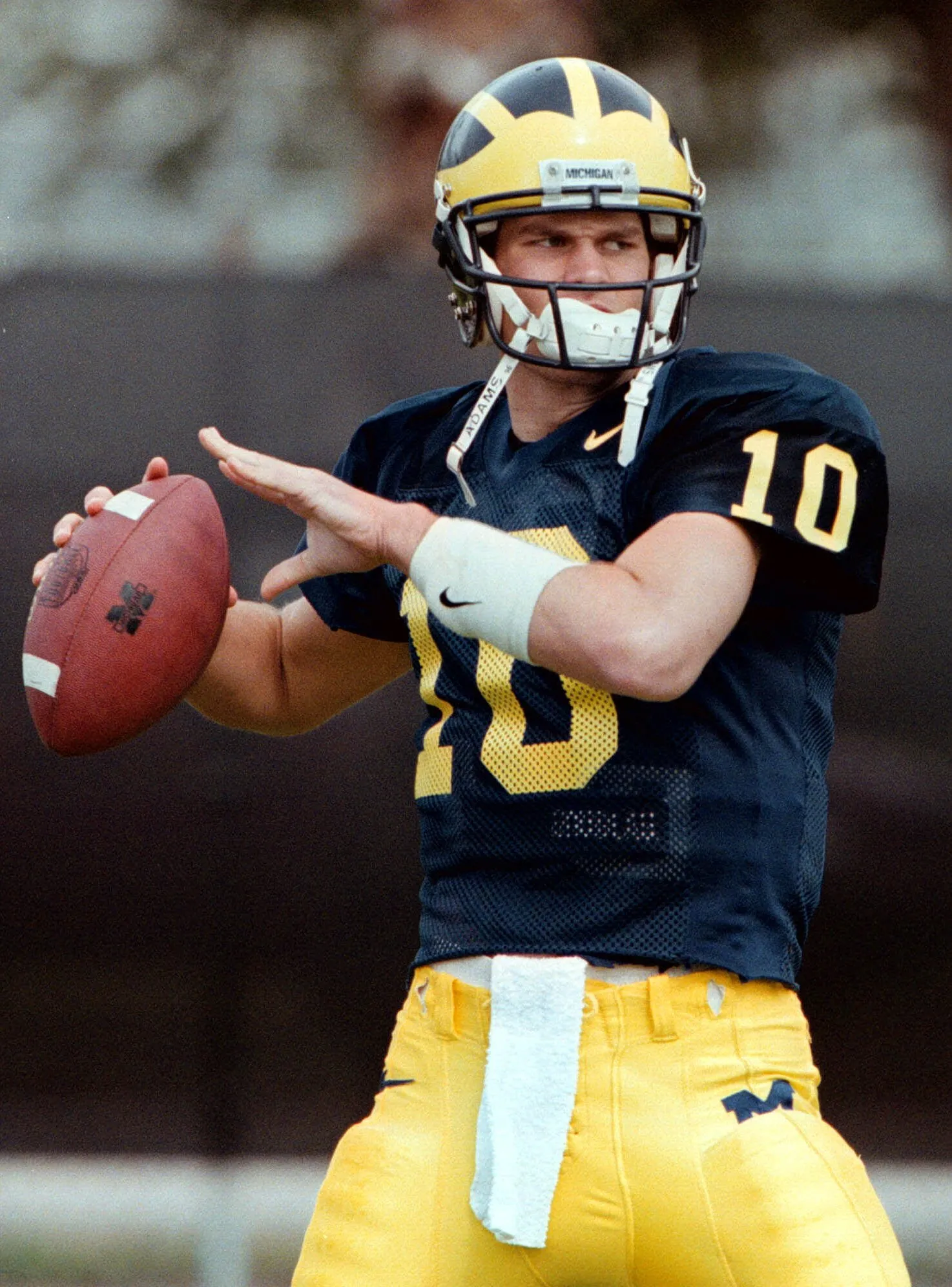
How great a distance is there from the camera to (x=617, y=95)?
2020 mm

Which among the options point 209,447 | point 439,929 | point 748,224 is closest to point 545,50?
point 748,224

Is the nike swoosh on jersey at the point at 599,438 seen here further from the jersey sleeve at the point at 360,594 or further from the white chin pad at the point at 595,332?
the jersey sleeve at the point at 360,594

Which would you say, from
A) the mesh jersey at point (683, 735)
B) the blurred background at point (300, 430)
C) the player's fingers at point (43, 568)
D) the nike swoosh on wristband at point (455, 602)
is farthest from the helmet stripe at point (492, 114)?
the blurred background at point (300, 430)

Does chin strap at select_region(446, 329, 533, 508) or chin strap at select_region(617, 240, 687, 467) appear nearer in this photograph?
chin strap at select_region(617, 240, 687, 467)

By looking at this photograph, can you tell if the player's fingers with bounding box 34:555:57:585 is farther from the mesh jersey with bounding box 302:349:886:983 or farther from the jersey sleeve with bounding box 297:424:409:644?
the mesh jersey with bounding box 302:349:886:983

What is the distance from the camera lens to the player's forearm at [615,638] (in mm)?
1660

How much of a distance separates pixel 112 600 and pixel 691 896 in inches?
27.2

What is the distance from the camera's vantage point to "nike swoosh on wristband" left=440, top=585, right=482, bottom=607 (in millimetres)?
1730

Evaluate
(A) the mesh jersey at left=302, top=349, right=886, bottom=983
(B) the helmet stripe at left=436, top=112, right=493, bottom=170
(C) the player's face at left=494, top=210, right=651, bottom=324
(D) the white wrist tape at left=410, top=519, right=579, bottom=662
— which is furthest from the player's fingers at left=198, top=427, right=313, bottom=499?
(B) the helmet stripe at left=436, top=112, right=493, bottom=170

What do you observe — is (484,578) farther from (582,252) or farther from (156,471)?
(156,471)

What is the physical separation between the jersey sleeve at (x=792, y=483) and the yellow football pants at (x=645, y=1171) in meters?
0.41

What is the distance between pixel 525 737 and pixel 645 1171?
1.45 ft

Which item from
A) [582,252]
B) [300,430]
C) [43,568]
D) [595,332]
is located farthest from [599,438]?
[300,430]

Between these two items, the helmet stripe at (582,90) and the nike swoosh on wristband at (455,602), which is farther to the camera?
the helmet stripe at (582,90)
